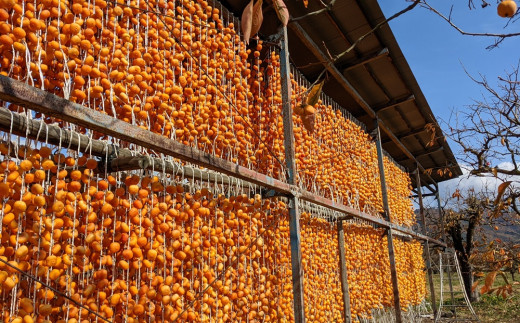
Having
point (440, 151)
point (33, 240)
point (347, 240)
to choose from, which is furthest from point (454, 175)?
point (33, 240)

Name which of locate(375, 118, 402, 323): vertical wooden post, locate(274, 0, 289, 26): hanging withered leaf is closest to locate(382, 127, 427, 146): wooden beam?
locate(375, 118, 402, 323): vertical wooden post

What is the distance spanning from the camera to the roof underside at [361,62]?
16.0ft

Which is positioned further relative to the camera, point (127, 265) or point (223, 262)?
point (223, 262)

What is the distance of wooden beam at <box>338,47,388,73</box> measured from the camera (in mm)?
5815

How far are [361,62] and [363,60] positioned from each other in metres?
0.04

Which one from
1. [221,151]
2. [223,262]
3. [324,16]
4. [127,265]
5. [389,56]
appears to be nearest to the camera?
[127,265]

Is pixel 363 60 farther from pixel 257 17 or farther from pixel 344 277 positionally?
pixel 257 17

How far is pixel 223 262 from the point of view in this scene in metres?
3.43

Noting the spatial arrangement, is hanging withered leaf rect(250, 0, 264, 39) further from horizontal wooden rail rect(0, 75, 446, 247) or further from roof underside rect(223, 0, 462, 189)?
roof underside rect(223, 0, 462, 189)

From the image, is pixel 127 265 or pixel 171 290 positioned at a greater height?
pixel 127 265

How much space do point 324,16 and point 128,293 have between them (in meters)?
3.92

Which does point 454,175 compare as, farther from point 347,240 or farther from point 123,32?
point 123,32

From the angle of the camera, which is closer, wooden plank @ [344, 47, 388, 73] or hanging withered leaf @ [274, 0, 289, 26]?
hanging withered leaf @ [274, 0, 289, 26]

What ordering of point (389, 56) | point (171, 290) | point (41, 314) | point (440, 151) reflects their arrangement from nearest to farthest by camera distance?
point (41, 314), point (171, 290), point (389, 56), point (440, 151)
